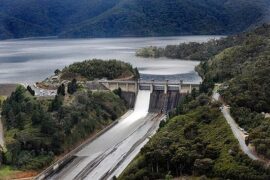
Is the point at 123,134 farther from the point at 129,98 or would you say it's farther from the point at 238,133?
the point at 238,133

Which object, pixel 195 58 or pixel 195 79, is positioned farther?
pixel 195 58

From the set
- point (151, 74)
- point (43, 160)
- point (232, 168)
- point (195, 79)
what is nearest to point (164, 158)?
point (232, 168)

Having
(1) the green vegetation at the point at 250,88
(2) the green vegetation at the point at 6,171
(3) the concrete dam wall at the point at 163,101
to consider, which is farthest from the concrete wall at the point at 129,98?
(2) the green vegetation at the point at 6,171

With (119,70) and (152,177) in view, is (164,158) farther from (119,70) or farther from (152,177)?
(119,70)

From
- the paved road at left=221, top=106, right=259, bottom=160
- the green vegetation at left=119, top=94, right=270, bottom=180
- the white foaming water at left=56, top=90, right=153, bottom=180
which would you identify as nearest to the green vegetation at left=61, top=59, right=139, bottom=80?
the white foaming water at left=56, top=90, right=153, bottom=180

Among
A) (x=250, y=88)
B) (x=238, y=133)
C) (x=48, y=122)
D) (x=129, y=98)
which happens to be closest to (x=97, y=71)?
(x=129, y=98)

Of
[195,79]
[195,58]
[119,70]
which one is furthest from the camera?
[195,58]
